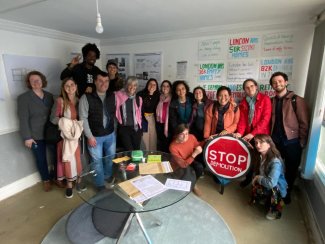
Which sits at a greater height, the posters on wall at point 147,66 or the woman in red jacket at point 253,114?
the posters on wall at point 147,66

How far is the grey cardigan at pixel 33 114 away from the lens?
2.35m

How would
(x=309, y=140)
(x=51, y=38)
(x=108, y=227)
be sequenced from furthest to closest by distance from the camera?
(x=51, y=38), (x=309, y=140), (x=108, y=227)

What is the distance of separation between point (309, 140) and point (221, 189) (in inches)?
44.1

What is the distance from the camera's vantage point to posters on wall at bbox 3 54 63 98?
2.41 meters

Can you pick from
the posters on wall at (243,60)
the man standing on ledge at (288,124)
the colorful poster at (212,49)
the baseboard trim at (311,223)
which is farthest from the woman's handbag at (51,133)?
the baseboard trim at (311,223)

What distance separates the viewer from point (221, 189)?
2.55m

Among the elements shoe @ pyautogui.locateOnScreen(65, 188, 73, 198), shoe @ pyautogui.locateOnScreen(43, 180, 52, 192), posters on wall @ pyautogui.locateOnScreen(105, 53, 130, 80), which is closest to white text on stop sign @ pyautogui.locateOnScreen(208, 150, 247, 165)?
shoe @ pyautogui.locateOnScreen(65, 188, 73, 198)

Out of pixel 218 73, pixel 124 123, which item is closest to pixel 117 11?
pixel 124 123

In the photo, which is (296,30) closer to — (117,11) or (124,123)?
(117,11)

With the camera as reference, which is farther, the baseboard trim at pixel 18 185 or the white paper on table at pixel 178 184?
the baseboard trim at pixel 18 185

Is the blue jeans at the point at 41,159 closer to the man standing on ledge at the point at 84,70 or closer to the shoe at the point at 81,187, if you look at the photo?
the man standing on ledge at the point at 84,70

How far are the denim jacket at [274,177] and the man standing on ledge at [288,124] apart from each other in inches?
12.3

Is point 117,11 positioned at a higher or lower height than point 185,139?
higher

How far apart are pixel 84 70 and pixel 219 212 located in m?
2.45
